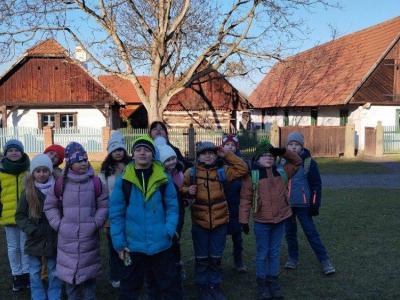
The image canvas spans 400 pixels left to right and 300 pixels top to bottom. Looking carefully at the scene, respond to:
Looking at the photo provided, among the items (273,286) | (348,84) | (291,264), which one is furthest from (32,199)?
(348,84)

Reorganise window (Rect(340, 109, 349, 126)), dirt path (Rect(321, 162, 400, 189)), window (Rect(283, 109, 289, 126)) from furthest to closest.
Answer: window (Rect(283, 109, 289, 126)) < window (Rect(340, 109, 349, 126)) < dirt path (Rect(321, 162, 400, 189))

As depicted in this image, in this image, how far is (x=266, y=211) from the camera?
451cm

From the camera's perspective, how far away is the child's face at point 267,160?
454 cm

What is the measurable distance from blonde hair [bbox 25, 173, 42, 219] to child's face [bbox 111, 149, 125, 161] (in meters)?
0.86

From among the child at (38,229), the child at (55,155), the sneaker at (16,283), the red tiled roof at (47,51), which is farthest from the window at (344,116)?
the child at (38,229)

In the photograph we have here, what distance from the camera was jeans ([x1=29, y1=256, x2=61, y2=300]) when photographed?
421 centimetres

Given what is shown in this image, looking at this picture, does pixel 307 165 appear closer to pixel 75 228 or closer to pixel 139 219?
pixel 139 219

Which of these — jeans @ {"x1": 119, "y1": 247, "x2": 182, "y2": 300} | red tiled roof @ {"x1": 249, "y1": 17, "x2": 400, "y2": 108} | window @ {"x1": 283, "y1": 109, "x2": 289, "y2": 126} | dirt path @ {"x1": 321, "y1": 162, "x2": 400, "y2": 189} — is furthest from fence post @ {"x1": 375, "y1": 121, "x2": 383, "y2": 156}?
jeans @ {"x1": 119, "y1": 247, "x2": 182, "y2": 300}

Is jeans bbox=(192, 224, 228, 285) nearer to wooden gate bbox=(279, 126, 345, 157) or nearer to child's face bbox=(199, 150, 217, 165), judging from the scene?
child's face bbox=(199, 150, 217, 165)

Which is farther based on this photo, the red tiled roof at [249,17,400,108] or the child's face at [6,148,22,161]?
the red tiled roof at [249,17,400,108]

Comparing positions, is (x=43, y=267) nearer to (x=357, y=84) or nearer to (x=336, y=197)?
(x=336, y=197)

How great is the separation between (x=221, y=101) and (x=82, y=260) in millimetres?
24772

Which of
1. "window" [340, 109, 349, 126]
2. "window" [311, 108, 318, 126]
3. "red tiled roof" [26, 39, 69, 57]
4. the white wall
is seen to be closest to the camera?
"window" [340, 109, 349, 126]

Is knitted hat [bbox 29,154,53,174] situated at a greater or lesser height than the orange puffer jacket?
greater
